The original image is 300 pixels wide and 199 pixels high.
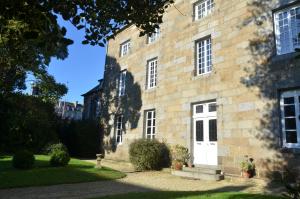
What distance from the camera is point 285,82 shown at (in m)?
10.3

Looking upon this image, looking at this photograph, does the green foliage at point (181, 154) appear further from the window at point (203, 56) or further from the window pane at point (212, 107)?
the window at point (203, 56)

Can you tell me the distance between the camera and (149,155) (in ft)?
46.3

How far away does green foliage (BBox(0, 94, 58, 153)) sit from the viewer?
20.1 meters

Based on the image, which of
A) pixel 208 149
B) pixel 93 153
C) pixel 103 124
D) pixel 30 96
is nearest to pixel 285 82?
pixel 208 149

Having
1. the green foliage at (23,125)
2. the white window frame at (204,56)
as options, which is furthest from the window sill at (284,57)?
the green foliage at (23,125)

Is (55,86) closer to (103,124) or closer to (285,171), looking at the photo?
(103,124)

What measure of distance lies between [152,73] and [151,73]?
0.10 m

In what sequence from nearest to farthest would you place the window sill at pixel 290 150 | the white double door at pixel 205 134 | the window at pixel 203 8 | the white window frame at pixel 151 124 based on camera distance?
the window sill at pixel 290 150, the white double door at pixel 205 134, the window at pixel 203 8, the white window frame at pixel 151 124

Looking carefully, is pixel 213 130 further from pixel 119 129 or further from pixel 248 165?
pixel 119 129

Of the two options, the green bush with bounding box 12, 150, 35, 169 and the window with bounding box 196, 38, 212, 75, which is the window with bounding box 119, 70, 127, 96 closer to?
the window with bounding box 196, 38, 212, 75

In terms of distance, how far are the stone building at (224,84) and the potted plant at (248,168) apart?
21 cm

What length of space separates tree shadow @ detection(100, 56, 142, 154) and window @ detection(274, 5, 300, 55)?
29.8 ft

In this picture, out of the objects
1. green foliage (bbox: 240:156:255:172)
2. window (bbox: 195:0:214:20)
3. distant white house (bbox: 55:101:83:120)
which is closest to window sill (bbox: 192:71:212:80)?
window (bbox: 195:0:214:20)

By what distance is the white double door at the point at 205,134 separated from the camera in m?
12.7
